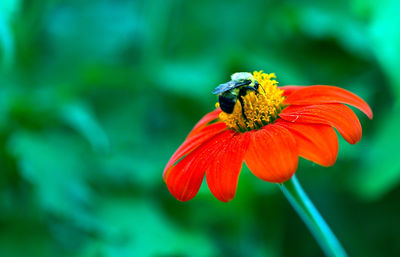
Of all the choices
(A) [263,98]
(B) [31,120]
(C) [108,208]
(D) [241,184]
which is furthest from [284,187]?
(B) [31,120]

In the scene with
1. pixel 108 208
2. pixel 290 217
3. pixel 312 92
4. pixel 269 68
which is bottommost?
pixel 312 92

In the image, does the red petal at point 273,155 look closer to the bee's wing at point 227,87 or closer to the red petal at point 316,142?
the red petal at point 316,142

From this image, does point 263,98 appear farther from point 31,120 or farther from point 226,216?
point 31,120

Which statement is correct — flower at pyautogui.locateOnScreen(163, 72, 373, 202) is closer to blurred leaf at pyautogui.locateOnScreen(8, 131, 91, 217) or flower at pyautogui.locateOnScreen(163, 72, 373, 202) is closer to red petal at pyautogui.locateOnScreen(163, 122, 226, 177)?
red petal at pyautogui.locateOnScreen(163, 122, 226, 177)

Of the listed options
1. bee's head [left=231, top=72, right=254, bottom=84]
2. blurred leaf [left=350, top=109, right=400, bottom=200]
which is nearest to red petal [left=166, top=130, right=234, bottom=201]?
bee's head [left=231, top=72, right=254, bottom=84]

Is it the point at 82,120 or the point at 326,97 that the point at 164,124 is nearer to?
the point at 82,120

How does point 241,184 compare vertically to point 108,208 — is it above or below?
below

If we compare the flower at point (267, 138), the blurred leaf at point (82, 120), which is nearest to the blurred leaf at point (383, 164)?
the flower at point (267, 138)

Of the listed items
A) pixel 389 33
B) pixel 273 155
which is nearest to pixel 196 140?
pixel 273 155
